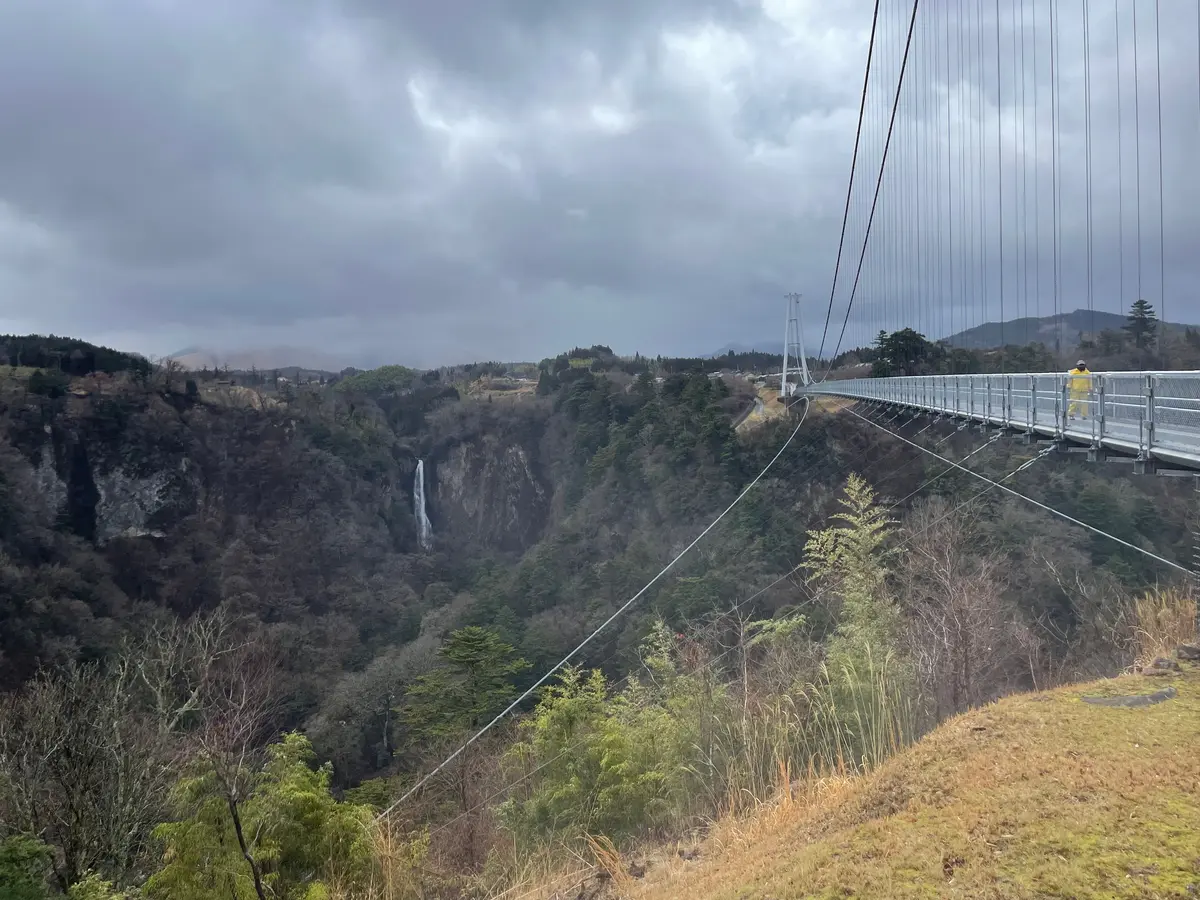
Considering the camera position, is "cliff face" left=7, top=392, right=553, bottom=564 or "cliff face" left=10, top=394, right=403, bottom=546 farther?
"cliff face" left=7, top=392, right=553, bottom=564

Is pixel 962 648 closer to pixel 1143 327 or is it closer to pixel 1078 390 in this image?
pixel 1078 390

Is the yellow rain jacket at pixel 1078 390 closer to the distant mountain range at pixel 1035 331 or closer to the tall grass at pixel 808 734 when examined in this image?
the tall grass at pixel 808 734

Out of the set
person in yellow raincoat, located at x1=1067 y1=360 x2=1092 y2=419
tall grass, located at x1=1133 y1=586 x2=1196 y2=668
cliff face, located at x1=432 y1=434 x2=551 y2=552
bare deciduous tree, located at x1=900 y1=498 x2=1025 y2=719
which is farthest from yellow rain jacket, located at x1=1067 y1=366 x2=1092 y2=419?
cliff face, located at x1=432 y1=434 x2=551 y2=552

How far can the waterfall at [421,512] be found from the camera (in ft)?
199

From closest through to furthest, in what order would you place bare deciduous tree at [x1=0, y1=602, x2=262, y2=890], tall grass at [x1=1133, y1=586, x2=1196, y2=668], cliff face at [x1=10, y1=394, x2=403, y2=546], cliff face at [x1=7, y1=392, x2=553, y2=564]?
1. tall grass at [x1=1133, y1=586, x2=1196, y2=668]
2. bare deciduous tree at [x1=0, y1=602, x2=262, y2=890]
3. cliff face at [x1=10, y1=394, x2=403, y2=546]
4. cliff face at [x1=7, y1=392, x2=553, y2=564]

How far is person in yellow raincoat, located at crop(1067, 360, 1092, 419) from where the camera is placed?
7.10 metres

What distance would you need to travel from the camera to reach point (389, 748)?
25578 millimetres

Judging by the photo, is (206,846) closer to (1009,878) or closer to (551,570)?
(1009,878)

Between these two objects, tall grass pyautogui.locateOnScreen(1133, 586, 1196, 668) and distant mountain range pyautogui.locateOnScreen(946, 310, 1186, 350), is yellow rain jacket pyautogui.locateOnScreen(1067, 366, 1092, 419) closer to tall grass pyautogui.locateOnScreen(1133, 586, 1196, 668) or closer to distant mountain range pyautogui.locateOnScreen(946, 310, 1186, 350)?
tall grass pyautogui.locateOnScreen(1133, 586, 1196, 668)

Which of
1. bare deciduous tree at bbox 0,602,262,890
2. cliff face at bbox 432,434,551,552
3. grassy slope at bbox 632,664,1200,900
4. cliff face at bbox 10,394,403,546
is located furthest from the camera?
Result: cliff face at bbox 432,434,551,552

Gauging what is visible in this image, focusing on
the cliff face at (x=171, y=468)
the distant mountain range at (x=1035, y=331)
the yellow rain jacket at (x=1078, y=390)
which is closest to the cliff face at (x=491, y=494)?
the cliff face at (x=171, y=468)

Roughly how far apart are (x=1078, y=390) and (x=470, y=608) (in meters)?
30.0

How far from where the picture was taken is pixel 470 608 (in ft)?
111

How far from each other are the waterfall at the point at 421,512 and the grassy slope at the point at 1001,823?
190 ft
